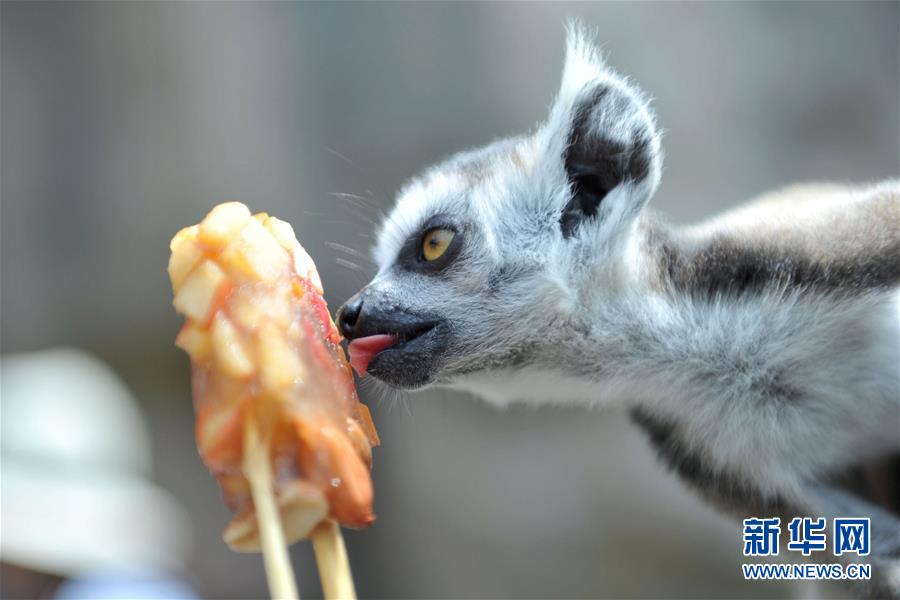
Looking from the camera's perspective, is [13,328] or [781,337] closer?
[781,337]

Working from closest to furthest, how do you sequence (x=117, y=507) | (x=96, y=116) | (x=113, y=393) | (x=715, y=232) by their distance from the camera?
(x=715, y=232)
(x=117, y=507)
(x=113, y=393)
(x=96, y=116)

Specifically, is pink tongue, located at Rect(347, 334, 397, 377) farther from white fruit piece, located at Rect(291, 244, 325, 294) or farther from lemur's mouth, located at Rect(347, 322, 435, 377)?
white fruit piece, located at Rect(291, 244, 325, 294)

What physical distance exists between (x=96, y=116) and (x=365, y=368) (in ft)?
13.3

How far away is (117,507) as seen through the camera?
259cm

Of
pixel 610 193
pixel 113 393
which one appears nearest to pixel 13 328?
pixel 113 393

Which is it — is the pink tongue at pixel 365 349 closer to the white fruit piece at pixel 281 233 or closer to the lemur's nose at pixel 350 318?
the lemur's nose at pixel 350 318

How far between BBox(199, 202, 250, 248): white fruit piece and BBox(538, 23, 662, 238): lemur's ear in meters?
0.91

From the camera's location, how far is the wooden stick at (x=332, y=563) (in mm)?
1066

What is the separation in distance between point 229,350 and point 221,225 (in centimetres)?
22

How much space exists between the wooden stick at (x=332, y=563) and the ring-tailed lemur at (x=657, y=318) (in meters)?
0.72

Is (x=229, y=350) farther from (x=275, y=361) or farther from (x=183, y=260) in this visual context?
(x=183, y=260)

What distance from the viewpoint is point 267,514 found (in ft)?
3.42

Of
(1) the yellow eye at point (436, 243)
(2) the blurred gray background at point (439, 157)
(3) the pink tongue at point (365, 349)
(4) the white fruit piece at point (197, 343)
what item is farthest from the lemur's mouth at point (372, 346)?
(2) the blurred gray background at point (439, 157)

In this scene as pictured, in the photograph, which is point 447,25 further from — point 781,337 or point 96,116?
point 781,337
